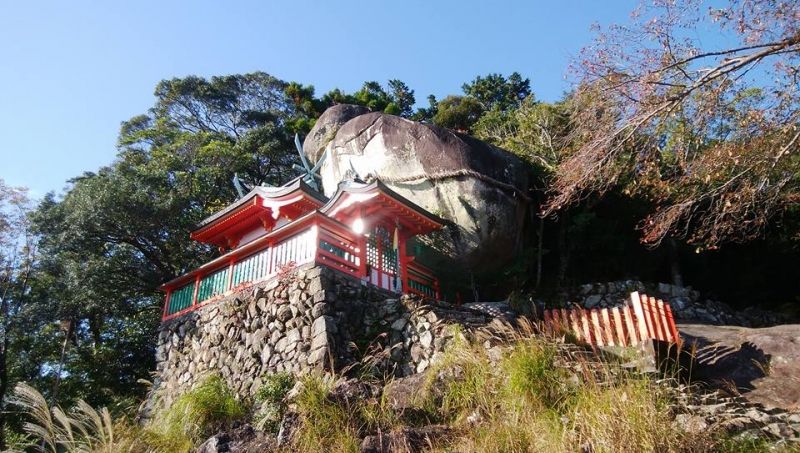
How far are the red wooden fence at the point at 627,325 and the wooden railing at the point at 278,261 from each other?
14.0ft

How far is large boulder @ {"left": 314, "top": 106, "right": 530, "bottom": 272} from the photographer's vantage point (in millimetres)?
14320

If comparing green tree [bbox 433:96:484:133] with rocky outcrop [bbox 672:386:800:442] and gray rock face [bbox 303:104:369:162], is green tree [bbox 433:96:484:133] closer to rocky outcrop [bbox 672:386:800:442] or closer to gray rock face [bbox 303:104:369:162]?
gray rock face [bbox 303:104:369:162]

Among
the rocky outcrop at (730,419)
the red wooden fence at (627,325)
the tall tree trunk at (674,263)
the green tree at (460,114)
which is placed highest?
the green tree at (460,114)

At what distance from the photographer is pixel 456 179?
584 inches

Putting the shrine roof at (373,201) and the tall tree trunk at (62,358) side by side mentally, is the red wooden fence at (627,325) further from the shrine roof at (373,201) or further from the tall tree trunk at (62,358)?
the tall tree trunk at (62,358)

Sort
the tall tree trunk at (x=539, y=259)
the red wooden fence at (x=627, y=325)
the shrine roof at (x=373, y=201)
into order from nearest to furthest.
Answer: the red wooden fence at (x=627, y=325) < the shrine roof at (x=373, y=201) < the tall tree trunk at (x=539, y=259)

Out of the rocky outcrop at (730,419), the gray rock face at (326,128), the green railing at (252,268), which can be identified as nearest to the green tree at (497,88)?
the gray rock face at (326,128)

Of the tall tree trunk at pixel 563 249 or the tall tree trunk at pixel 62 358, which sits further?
the tall tree trunk at pixel 563 249

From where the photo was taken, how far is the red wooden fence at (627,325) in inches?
296

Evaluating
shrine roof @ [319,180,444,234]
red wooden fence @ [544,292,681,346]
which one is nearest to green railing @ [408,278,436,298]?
shrine roof @ [319,180,444,234]

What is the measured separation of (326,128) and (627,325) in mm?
15032

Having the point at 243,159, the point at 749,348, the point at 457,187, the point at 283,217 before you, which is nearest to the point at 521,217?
the point at 457,187

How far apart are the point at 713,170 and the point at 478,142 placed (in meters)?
8.89

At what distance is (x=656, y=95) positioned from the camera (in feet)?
22.2
